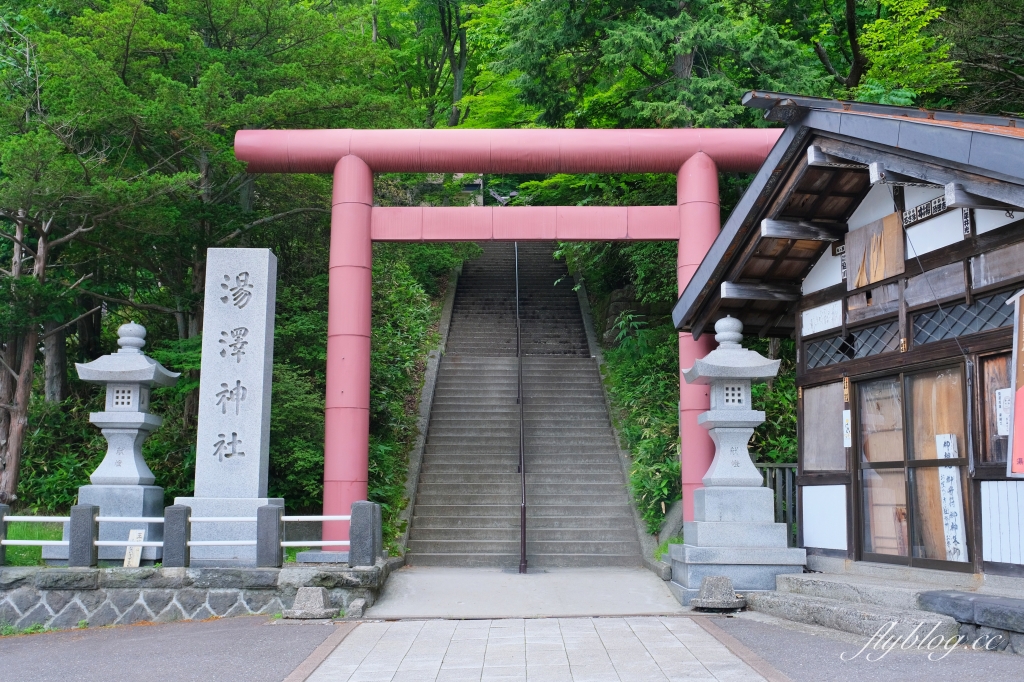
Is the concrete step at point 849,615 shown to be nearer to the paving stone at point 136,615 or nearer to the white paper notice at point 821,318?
the white paper notice at point 821,318

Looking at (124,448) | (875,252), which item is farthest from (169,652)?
(875,252)

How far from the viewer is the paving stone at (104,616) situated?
884cm

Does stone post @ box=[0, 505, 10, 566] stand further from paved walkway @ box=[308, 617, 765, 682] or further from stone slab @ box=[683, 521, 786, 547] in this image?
stone slab @ box=[683, 521, 786, 547]

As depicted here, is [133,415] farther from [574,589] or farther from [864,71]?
[864,71]

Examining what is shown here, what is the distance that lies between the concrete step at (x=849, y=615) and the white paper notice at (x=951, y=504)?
2.86ft

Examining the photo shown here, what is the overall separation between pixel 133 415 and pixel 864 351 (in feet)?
27.8

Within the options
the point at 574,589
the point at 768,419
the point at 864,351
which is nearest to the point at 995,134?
the point at 864,351

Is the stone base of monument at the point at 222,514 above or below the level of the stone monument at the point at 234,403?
below

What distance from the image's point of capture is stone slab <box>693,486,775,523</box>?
9.27 m

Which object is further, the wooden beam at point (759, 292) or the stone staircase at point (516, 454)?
the stone staircase at point (516, 454)

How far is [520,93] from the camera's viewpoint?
599 inches

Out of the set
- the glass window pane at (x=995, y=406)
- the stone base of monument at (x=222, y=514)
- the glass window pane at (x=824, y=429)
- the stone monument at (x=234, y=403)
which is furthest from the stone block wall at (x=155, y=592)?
the glass window pane at (x=995, y=406)

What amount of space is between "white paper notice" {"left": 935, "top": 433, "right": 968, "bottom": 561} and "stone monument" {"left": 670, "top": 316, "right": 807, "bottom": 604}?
1938mm

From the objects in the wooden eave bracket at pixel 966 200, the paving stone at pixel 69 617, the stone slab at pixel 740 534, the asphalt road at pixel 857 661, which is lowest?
the paving stone at pixel 69 617
